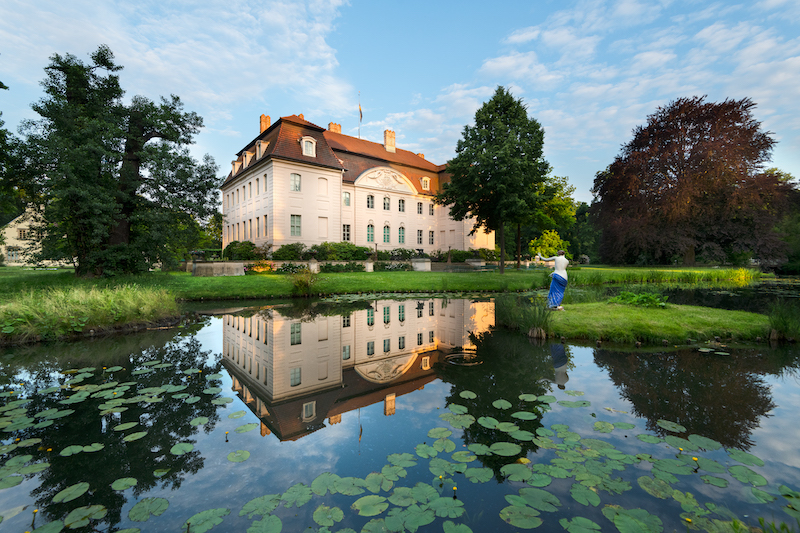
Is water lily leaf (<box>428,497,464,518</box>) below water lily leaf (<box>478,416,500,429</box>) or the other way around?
the other way around

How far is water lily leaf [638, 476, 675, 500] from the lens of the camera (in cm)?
229

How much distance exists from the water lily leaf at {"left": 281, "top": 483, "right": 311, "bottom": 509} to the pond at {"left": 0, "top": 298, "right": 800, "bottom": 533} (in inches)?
0.9

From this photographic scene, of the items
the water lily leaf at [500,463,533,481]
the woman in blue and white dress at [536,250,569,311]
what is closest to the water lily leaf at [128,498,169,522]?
the water lily leaf at [500,463,533,481]

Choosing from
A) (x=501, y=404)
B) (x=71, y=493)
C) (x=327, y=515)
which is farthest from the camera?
(x=501, y=404)

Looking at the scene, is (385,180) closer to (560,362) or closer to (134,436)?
(560,362)

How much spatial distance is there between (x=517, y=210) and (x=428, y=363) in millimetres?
16495

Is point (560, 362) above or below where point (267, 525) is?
below

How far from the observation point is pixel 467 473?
257cm

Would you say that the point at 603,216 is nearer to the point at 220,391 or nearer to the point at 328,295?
the point at 328,295

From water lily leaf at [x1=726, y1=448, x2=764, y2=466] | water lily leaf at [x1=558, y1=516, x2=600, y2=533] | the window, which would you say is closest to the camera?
water lily leaf at [x1=558, y1=516, x2=600, y2=533]

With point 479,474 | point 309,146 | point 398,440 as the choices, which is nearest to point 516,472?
point 479,474

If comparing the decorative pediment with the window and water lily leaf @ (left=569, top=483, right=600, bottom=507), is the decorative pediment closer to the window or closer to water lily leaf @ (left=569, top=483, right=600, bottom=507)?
the window

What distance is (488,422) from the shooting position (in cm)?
340

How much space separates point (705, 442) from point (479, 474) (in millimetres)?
2107
